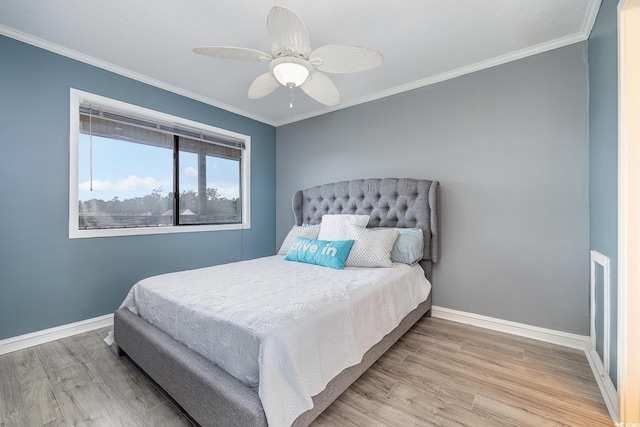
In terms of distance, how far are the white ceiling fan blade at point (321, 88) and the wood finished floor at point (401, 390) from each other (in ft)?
6.86

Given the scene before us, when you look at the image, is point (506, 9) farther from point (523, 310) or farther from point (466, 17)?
point (523, 310)

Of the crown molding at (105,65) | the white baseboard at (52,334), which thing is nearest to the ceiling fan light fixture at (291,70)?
the crown molding at (105,65)

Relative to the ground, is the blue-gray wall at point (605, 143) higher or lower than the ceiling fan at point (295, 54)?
lower

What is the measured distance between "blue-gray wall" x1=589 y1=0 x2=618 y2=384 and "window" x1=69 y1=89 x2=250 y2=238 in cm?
359

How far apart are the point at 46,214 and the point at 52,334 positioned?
1.02 meters

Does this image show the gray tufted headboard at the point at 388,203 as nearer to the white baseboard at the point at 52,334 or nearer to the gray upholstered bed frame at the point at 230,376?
the gray upholstered bed frame at the point at 230,376

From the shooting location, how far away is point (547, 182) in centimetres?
227

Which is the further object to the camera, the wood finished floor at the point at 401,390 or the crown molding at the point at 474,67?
the crown molding at the point at 474,67

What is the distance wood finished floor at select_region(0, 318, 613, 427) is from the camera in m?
1.43

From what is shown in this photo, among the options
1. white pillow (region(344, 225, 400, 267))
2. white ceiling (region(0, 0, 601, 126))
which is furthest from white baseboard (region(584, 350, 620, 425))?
white ceiling (region(0, 0, 601, 126))

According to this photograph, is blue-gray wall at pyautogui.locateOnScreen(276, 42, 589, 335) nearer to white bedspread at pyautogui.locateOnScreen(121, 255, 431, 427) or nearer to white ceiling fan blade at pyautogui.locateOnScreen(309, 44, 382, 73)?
white bedspread at pyautogui.locateOnScreen(121, 255, 431, 427)

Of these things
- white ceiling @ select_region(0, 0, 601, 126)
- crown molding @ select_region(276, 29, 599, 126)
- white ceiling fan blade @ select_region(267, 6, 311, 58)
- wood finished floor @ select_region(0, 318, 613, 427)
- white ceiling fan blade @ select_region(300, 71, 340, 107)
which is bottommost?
wood finished floor @ select_region(0, 318, 613, 427)

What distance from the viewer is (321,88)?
2.11 meters

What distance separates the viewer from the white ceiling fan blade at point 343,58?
1.62 meters
